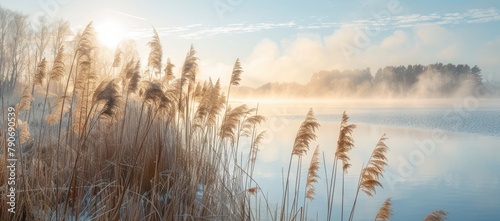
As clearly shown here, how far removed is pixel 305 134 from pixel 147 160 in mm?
→ 1888

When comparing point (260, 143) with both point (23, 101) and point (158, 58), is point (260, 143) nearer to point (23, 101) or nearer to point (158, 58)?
point (158, 58)

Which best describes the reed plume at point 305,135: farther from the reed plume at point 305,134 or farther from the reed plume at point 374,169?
the reed plume at point 374,169

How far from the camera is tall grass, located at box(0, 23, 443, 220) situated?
394 centimetres

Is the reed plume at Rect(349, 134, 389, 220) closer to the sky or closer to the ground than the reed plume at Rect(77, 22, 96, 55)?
closer to the ground

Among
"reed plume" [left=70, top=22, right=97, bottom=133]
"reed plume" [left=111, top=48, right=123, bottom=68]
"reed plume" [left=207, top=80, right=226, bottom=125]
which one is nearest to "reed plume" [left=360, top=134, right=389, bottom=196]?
"reed plume" [left=207, top=80, right=226, bottom=125]

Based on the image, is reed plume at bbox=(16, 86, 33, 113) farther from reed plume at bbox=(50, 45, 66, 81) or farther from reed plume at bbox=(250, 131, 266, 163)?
reed plume at bbox=(250, 131, 266, 163)

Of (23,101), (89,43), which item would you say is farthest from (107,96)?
(23,101)

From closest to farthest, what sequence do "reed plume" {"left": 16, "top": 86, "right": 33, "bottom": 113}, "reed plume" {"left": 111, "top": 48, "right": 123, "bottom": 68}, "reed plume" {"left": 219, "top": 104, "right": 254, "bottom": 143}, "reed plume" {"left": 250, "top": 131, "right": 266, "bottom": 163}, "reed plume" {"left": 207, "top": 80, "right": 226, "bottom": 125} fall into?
"reed plume" {"left": 16, "top": 86, "right": 33, "bottom": 113} < "reed plume" {"left": 219, "top": 104, "right": 254, "bottom": 143} < "reed plume" {"left": 207, "top": 80, "right": 226, "bottom": 125} < "reed plume" {"left": 250, "top": 131, "right": 266, "bottom": 163} < "reed plume" {"left": 111, "top": 48, "right": 123, "bottom": 68}

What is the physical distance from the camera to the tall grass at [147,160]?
3943mm

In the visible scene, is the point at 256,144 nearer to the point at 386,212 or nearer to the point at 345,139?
the point at 345,139

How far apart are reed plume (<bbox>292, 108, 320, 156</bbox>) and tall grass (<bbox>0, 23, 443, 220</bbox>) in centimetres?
1

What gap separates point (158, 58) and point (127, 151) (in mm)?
1236

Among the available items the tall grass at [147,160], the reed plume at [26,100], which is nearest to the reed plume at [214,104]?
the tall grass at [147,160]

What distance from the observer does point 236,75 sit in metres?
6.17
